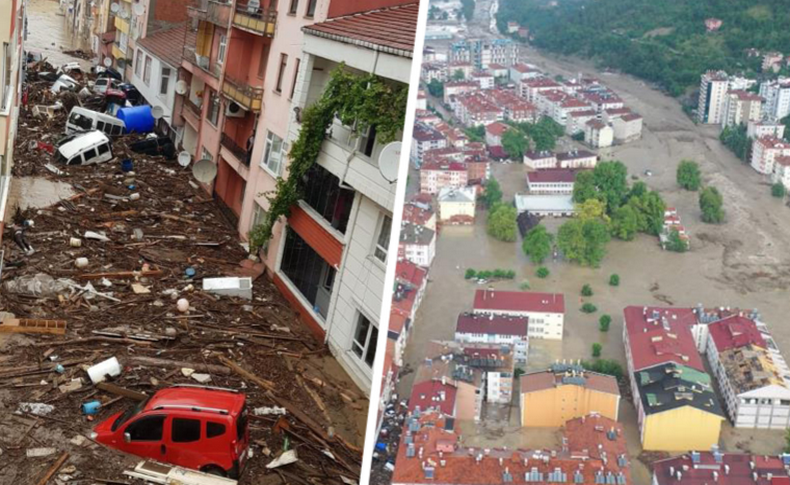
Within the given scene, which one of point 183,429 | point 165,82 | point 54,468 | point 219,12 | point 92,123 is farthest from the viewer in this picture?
point 165,82

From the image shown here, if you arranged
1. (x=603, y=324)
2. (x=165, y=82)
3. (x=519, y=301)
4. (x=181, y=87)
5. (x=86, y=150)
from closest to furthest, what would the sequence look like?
1. (x=603, y=324)
2. (x=519, y=301)
3. (x=181, y=87)
4. (x=86, y=150)
5. (x=165, y=82)

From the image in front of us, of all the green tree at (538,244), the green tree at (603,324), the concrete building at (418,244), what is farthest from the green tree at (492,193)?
the green tree at (603,324)

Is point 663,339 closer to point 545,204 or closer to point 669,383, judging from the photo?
point 669,383

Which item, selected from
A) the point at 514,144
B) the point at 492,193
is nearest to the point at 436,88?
the point at 514,144

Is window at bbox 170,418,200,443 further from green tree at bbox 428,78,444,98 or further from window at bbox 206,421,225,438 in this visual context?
green tree at bbox 428,78,444,98

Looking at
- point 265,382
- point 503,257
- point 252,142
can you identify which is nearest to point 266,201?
point 252,142

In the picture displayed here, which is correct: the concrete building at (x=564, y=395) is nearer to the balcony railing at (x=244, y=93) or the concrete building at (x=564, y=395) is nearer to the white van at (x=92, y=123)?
the balcony railing at (x=244, y=93)

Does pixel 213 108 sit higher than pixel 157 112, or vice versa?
pixel 213 108
